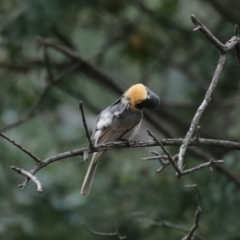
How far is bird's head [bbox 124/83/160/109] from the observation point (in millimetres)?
3227

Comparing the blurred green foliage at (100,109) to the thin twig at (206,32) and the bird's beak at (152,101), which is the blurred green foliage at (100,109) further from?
the thin twig at (206,32)

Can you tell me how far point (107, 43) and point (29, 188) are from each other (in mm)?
1531

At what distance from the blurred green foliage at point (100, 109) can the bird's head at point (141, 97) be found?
128 centimetres

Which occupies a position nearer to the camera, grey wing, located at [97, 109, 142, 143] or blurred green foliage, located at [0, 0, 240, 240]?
grey wing, located at [97, 109, 142, 143]

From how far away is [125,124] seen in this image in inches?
145

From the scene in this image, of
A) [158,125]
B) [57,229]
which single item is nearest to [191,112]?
[158,125]

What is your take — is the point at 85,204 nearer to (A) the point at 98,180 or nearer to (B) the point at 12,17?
(A) the point at 98,180

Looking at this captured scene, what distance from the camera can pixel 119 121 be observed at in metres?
3.69

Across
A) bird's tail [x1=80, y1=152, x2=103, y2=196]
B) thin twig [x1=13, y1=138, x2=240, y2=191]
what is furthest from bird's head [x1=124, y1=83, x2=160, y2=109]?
thin twig [x1=13, y1=138, x2=240, y2=191]

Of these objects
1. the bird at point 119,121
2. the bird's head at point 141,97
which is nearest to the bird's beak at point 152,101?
the bird's head at point 141,97

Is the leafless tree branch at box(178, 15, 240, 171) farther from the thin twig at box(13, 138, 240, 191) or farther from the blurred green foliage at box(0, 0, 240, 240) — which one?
the blurred green foliage at box(0, 0, 240, 240)

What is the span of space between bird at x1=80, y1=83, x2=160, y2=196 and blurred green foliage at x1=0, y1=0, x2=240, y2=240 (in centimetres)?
106

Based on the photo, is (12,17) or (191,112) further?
(191,112)

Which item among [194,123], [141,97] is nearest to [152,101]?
[141,97]
